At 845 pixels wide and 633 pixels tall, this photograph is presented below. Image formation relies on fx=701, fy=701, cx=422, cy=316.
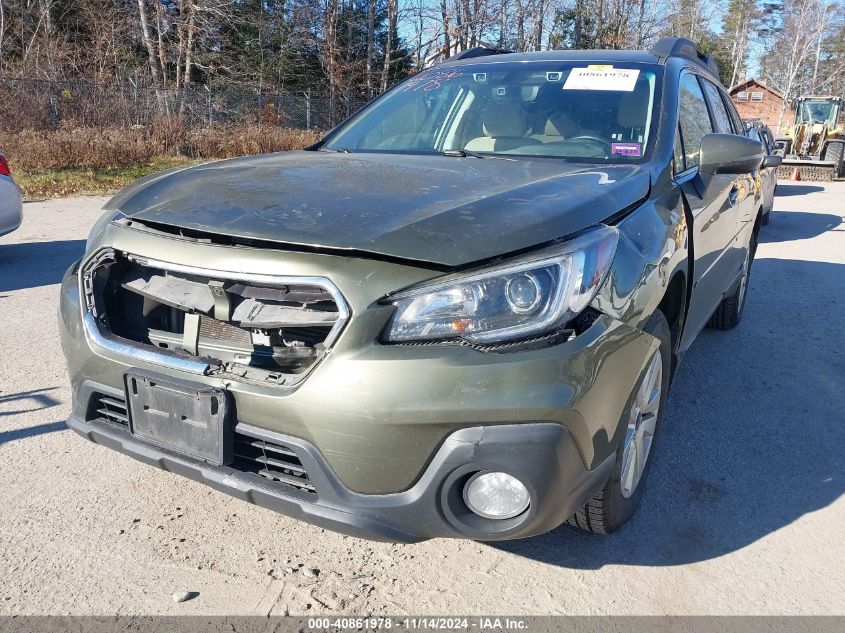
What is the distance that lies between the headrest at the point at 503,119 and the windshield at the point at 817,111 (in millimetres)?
24573

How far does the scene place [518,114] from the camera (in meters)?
3.39

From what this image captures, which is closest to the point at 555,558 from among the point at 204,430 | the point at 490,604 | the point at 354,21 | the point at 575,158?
the point at 490,604

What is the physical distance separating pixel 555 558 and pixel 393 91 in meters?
2.76

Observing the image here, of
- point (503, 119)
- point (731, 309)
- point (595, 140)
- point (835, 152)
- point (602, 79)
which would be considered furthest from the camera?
point (835, 152)

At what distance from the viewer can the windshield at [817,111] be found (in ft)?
78.3

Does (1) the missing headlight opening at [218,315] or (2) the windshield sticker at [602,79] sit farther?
(2) the windshield sticker at [602,79]

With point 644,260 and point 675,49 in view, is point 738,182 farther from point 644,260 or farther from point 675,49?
point 644,260

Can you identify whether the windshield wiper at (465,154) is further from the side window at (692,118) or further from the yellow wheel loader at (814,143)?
the yellow wheel loader at (814,143)

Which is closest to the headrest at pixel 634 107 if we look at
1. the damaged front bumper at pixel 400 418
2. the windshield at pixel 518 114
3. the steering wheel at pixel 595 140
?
the windshield at pixel 518 114

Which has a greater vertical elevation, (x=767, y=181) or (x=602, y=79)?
(x=602, y=79)

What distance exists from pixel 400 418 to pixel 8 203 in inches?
241

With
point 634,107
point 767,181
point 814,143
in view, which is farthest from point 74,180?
point 814,143

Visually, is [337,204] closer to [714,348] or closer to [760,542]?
[760,542]

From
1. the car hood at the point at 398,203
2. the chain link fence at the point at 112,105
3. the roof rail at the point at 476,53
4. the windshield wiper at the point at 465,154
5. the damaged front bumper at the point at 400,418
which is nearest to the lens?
the damaged front bumper at the point at 400,418
